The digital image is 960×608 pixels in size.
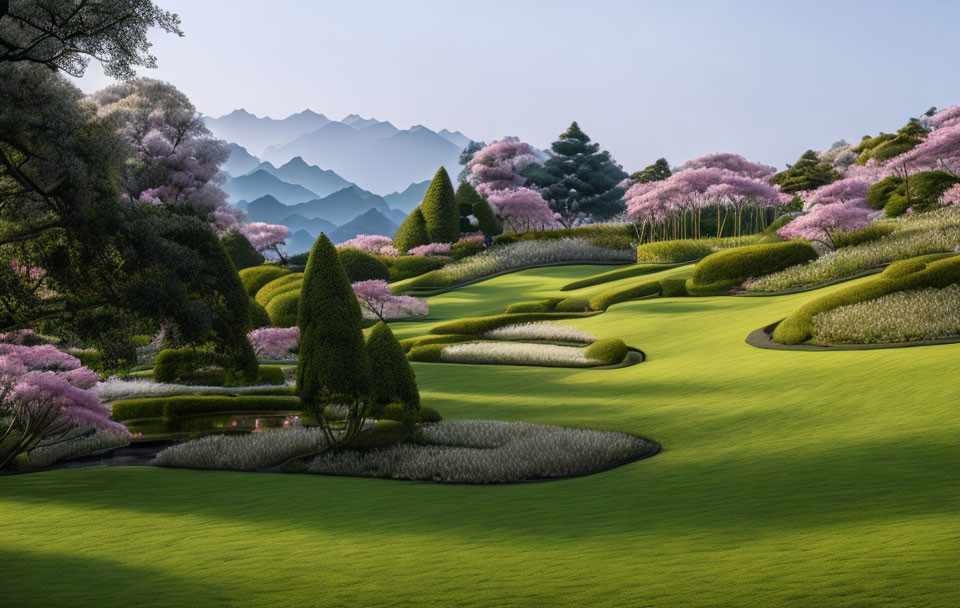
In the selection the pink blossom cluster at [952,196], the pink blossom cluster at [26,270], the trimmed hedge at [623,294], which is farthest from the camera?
the pink blossom cluster at [952,196]

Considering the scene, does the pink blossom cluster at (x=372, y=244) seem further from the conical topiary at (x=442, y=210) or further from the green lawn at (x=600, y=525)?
the green lawn at (x=600, y=525)

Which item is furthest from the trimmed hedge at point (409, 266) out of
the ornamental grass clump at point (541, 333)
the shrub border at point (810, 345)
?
the shrub border at point (810, 345)

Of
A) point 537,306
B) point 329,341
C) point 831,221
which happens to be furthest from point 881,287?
point 537,306

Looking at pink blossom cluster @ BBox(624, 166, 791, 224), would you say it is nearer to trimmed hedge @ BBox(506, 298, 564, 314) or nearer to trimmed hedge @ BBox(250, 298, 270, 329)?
trimmed hedge @ BBox(506, 298, 564, 314)

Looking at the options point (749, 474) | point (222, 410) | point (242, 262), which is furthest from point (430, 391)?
point (242, 262)

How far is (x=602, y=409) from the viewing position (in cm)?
1545

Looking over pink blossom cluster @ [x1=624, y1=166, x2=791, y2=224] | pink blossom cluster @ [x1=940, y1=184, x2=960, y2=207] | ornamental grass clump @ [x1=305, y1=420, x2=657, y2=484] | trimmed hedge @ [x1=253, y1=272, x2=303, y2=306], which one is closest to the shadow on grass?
ornamental grass clump @ [x1=305, y1=420, x2=657, y2=484]

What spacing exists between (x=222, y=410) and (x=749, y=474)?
Answer: 12767 mm

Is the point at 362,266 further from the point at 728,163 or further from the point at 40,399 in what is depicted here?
the point at 728,163

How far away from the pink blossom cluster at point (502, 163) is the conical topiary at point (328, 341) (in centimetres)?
5448

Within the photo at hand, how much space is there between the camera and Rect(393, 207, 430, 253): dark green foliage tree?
52.2 meters

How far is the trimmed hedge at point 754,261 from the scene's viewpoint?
2933 cm

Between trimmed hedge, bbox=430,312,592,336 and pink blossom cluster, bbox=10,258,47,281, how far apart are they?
50.3 ft

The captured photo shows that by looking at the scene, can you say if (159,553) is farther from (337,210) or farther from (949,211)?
(337,210)
